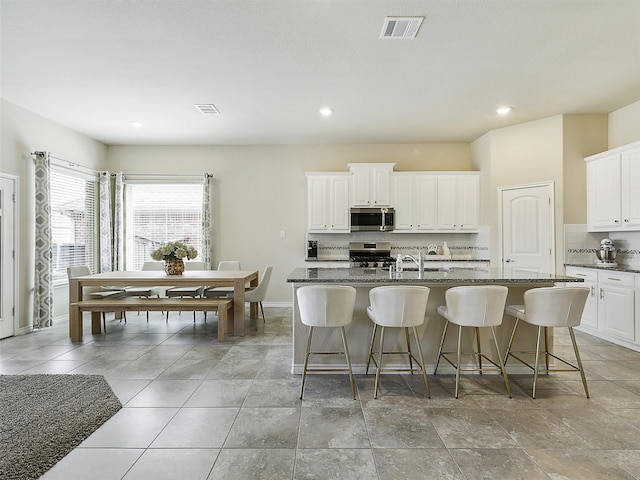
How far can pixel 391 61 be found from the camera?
3.46m

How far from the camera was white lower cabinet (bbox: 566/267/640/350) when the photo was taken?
12.9ft

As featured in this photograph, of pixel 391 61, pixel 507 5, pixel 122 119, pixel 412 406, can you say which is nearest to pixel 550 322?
pixel 412 406

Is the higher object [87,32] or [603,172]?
[87,32]

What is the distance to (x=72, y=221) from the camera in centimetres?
564

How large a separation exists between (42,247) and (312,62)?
434 cm

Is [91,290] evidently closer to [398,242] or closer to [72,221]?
[72,221]

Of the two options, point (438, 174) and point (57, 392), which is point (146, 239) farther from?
point (438, 174)

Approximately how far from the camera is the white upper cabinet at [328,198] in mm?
6039

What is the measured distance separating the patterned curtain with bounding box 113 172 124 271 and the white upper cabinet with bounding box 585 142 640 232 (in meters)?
7.34

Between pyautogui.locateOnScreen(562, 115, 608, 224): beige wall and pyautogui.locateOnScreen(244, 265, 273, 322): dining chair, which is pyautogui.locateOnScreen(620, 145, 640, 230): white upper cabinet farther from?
pyautogui.locateOnScreen(244, 265, 273, 322): dining chair

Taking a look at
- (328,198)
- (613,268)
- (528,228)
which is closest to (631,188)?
(613,268)

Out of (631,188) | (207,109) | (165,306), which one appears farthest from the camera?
(207,109)

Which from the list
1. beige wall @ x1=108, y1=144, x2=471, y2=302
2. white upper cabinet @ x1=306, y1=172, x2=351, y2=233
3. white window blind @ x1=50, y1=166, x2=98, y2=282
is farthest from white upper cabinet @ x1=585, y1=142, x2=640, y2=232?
white window blind @ x1=50, y1=166, x2=98, y2=282

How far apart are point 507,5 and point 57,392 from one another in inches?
182
